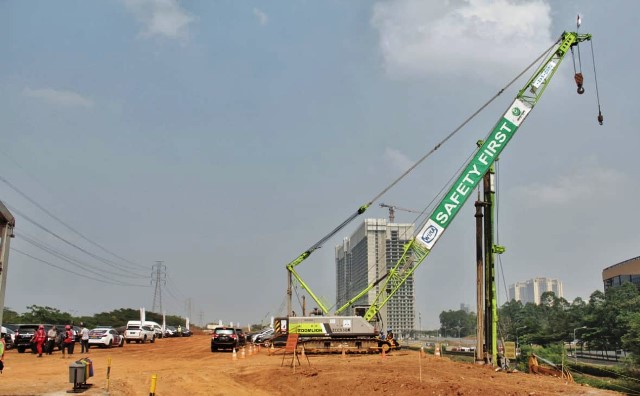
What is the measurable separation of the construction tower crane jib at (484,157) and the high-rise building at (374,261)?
56.1 meters

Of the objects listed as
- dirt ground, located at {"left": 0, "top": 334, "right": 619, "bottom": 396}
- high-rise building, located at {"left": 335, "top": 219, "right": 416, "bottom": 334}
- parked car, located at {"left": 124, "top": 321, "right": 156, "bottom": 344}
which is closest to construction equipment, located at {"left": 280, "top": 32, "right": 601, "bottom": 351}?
dirt ground, located at {"left": 0, "top": 334, "right": 619, "bottom": 396}

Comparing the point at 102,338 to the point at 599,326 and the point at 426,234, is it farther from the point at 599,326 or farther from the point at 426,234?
the point at 599,326

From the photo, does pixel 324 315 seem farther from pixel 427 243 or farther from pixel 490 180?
pixel 490 180

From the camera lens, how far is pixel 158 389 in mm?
20906

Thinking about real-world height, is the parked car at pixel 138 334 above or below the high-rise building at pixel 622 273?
below

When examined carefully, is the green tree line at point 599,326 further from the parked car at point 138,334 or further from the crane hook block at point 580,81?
the parked car at point 138,334

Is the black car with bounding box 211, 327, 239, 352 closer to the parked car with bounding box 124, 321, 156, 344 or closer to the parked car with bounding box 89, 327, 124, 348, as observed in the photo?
the parked car with bounding box 89, 327, 124, 348

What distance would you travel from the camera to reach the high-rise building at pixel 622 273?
108 metres

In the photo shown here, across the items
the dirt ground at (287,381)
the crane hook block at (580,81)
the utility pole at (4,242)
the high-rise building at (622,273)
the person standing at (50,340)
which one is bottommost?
the dirt ground at (287,381)

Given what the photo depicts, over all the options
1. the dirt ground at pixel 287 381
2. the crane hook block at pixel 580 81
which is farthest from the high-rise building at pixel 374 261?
the dirt ground at pixel 287 381

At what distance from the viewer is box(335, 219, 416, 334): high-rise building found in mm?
111250

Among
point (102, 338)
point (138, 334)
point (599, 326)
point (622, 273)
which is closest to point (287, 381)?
point (102, 338)

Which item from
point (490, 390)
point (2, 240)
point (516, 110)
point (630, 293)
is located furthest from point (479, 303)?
point (630, 293)

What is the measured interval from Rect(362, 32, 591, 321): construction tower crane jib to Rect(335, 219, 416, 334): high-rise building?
2208 inches
